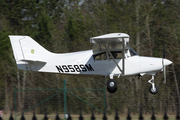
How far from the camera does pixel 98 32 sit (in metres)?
17.8

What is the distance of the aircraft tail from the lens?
11039mm

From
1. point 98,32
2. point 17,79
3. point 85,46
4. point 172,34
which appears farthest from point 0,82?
point 172,34

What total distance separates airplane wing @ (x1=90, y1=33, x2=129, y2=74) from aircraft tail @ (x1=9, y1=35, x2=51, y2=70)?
8.19 feet

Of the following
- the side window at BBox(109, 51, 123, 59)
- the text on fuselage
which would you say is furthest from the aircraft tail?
the side window at BBox(109, 51, 123, 59)

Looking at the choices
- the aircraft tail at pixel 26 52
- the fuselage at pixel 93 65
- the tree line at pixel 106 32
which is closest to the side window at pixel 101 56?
the fuselage at pixel 93 65

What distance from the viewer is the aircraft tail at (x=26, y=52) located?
11039 mm

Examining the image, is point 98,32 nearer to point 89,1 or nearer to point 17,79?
point 89,1

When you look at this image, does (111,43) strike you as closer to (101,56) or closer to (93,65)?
(101,56)

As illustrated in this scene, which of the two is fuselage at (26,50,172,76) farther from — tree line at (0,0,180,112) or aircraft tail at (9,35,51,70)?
tree line at (0,0,180,112)

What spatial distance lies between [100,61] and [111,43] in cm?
91

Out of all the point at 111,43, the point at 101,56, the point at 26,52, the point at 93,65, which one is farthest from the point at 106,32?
the point at 26,52

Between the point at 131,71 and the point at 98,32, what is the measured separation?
7884mm

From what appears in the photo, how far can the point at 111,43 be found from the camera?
10.2m

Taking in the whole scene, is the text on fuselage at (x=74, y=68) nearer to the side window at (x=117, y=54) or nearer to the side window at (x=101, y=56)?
the side window at (x=101, y=56)
